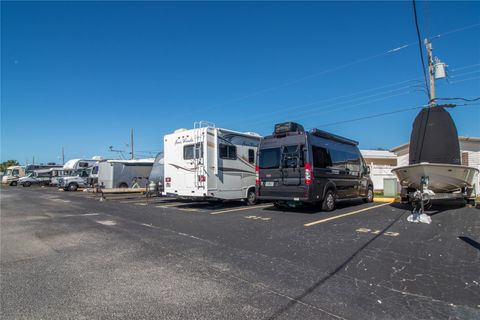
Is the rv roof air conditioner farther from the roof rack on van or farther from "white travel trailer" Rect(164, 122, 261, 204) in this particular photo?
"white travel trailer" Rect(164, 122, 261, 204)

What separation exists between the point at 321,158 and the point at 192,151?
498cm

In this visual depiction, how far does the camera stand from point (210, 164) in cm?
1188

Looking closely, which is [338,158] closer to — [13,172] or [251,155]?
[251,155]

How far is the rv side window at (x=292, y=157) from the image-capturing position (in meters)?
10.1

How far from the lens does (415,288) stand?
3842 millimetres

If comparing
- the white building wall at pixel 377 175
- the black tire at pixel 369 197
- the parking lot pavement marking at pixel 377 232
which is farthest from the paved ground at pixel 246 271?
the white building wall at pixel 377 175

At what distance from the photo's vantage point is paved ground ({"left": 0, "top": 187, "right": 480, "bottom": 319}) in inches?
132

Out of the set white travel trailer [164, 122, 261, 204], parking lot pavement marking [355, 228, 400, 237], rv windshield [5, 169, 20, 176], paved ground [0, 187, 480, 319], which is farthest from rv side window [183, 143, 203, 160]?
rv windshield [5, 169, 20, 176]

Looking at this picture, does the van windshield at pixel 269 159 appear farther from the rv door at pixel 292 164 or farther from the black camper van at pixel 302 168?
the rv door at pixel 292 164

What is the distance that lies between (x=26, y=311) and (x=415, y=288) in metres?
4.47

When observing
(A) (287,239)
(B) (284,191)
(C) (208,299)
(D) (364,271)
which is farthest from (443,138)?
(C) (208,299)

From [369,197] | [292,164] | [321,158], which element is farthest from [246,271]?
[369,197]

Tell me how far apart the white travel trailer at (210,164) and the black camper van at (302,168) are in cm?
169

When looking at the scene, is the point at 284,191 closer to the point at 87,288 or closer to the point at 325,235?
the point at 325,235
